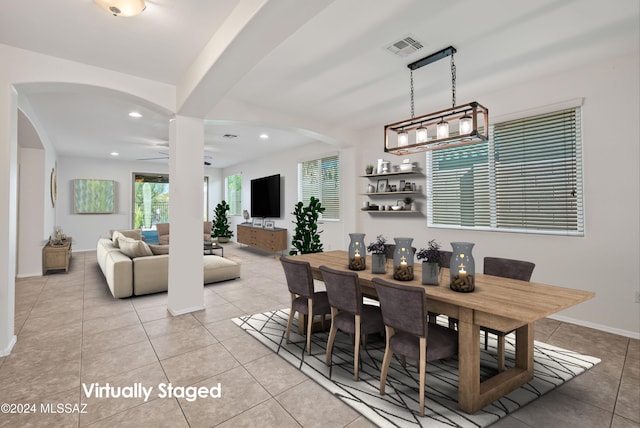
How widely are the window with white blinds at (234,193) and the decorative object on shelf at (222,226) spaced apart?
287 mm

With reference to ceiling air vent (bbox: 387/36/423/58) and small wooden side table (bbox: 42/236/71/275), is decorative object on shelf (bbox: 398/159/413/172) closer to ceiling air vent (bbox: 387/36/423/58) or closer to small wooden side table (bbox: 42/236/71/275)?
ceiling air vent (bbox: 387/36/423/58)

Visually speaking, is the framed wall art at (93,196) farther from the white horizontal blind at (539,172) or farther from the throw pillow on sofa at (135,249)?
the white horizontal blind at (539,172)

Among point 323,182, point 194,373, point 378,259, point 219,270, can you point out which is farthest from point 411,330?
point 323,182

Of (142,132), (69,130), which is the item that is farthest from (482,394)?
(69,130)

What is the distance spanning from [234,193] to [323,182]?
464 cm

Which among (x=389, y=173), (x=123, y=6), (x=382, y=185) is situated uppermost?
(x=123, y=6)

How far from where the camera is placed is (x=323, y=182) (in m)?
6.93

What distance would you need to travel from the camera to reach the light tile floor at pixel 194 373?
187 cm

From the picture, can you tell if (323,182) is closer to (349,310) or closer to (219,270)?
(219,270)

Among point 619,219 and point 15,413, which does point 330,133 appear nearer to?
point 619,219

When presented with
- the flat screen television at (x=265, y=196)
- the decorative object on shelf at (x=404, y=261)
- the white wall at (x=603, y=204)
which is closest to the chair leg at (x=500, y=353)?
the decorative object on shelf at (x=404, y=261)

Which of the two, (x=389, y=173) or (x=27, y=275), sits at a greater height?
(x=389, y=173)

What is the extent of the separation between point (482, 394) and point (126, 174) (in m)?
10.2

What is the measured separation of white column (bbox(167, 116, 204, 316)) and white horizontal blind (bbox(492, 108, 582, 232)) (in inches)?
145
